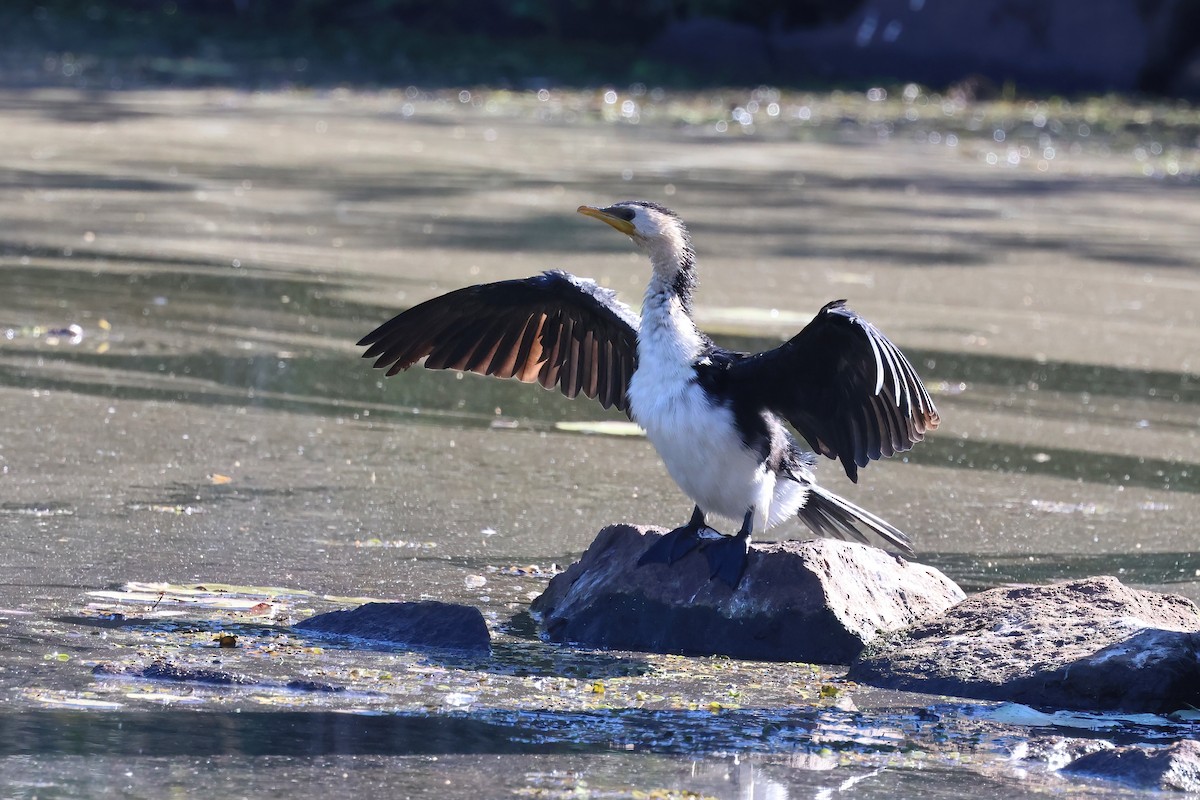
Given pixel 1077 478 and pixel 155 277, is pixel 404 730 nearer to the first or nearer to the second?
pixel 1077 478

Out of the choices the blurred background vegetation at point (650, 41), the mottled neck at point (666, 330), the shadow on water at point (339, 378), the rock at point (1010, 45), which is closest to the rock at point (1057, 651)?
the mottled neck at point (666, 330)

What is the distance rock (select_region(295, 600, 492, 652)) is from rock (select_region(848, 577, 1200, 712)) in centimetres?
97

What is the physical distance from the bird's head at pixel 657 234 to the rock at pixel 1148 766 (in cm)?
182

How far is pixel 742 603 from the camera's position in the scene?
5.28 m

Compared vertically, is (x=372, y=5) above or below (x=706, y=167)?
above

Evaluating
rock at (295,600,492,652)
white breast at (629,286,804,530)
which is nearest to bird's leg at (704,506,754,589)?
white breast at (629,286,804,530)

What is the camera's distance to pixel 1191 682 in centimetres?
478

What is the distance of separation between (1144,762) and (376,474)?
10.6 feet

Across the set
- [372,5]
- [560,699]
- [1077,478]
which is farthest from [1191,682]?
[372,5]

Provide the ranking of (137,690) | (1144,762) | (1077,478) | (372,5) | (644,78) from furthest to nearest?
1. (372,5)
2. (644,78)
3. (1077,478)
4. (137,690)
5. (1144,762)

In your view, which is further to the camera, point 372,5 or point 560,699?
point 372,5

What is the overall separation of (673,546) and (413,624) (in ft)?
2.54

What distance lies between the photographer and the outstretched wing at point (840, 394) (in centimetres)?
512

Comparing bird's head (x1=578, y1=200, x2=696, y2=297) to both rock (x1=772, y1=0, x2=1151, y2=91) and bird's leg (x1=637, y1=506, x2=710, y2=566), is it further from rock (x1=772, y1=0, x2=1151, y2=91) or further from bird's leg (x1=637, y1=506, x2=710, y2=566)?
rock (x1=772, y1=0, x2=1151, y2=91)
